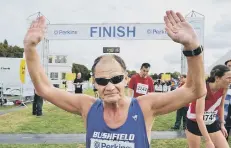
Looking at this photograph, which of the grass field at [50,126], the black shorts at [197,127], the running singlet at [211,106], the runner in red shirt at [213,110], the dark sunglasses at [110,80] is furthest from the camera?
the grass field at [50,126]

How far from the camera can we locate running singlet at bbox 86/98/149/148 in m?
2.36

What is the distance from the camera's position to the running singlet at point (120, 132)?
2.36m

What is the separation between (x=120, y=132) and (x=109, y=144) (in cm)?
11

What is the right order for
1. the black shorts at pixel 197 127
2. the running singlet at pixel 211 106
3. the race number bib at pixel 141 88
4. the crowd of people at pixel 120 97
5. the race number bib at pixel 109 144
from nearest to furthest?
the crowd of people at pixel 120 97 < the race number bib at pixel 109 144 < the running singlet at pixel 211 106 < the black shorts at pixel 197 127 < the race number bib at pixel 141 88

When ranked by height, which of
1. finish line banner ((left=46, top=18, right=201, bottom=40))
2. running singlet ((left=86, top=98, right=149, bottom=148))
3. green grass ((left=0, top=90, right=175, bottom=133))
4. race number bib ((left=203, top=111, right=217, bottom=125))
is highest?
finish line banner ((left=46, top=18, right=201, bottom=40))

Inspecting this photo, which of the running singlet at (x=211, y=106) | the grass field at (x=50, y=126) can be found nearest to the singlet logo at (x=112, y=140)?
the running singlet at (x=211, y=106)

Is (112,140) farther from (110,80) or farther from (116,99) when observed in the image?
(110,80)

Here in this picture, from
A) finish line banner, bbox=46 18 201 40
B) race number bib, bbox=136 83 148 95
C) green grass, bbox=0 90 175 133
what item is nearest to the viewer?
race number bib, bbox=136 83 148 95

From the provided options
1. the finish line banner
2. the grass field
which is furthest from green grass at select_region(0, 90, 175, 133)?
the finish line banner

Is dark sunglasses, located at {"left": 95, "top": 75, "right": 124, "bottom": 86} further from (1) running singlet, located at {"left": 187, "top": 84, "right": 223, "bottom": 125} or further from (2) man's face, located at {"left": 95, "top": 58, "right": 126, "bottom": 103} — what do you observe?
(1) running singlet, located at {"left": 187, "top": 84, "right": 223, "bottom": 125}

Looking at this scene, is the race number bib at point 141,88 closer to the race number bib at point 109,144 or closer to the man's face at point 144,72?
the man's face at point 144,72

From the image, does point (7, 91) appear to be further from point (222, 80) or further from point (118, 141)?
point (118, 141)

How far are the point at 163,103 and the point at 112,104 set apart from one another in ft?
1.19

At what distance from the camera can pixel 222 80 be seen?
4664 millimetres
